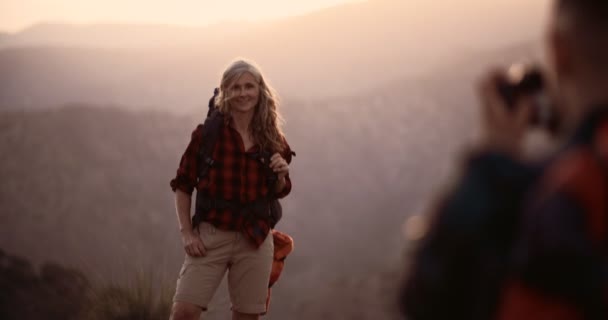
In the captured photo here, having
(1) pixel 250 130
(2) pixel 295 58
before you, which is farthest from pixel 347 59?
(1) pixel 250 130

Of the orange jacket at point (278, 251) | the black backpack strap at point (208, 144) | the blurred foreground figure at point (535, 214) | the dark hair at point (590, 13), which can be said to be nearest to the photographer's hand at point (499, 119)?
the blurred foreground figure at point (535, 214)

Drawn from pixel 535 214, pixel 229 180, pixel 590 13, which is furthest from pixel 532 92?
pixel 229 180

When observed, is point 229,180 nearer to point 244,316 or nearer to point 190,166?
point 190,166

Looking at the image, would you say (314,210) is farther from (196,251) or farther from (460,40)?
(196,251)

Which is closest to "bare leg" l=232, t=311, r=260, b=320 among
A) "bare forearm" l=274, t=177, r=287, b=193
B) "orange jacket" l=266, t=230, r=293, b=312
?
"orange jacket" l=266, t=230, r=293, b=312

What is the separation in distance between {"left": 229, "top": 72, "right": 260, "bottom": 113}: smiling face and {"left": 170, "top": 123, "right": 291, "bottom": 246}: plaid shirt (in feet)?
0.43

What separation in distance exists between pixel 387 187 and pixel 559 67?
42.1 feet

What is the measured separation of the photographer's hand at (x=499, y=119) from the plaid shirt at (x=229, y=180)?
2.48m

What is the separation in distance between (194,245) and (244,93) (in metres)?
0.82

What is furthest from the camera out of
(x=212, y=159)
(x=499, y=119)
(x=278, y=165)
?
(x=278, y=165)

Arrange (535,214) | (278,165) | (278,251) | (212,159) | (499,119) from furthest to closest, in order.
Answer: (278,251) → (278,165) → (212,159) → (499,119) → (535,214)

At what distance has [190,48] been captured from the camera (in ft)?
54.2

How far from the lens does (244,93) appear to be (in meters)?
3.79

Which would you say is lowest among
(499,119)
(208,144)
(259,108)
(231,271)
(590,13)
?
(231,271)
